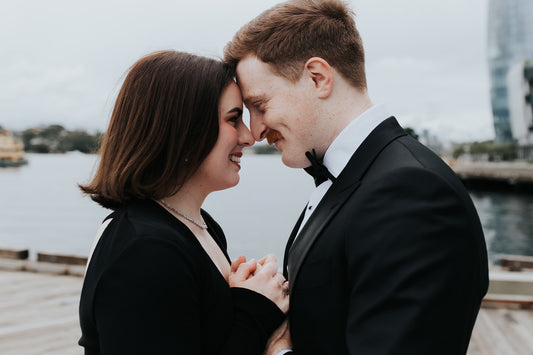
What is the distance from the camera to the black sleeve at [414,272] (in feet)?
3.30

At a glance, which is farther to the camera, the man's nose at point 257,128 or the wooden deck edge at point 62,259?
the wooden deck edge at point 62,259

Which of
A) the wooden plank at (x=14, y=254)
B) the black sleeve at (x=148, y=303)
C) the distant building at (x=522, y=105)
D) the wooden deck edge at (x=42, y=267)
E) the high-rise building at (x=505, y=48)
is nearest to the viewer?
the black sleeve at (x=148, y=303)

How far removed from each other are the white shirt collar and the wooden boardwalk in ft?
11.1

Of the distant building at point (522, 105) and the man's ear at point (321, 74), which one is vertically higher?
the man's ear at point (321, 74)

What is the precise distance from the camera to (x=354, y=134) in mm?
1472

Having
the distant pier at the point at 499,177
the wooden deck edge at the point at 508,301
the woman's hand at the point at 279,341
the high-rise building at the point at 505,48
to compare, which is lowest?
the distant pier at the point at 499,177

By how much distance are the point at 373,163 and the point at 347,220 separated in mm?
220

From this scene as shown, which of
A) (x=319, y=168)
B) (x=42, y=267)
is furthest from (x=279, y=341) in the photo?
(x=42, y=267)

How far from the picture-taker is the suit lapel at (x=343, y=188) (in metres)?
1.32

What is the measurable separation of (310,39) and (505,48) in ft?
282

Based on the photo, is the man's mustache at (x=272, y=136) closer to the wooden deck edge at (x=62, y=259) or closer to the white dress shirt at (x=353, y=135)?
the white dress shirt at (x=353, y=135)

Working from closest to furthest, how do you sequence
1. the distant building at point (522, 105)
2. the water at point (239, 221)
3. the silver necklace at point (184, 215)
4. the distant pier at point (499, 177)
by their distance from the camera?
the silver necklace at point (184, 215) → the water at point (239, 221) → the distant pier at point (499, 177) → the distant building at point (522, 105)

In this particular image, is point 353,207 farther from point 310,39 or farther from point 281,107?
point 310,39

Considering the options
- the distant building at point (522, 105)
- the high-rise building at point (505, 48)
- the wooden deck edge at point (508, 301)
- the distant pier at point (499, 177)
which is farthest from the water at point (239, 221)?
the high-rise building at point (505, 48)
